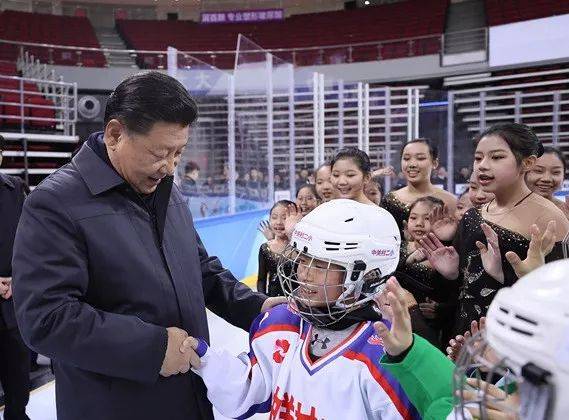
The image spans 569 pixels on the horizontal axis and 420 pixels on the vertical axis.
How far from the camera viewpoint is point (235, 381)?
130 cm

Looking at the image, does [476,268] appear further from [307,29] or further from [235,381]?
[307,29]

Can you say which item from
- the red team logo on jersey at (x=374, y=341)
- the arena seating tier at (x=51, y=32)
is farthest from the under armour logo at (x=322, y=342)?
the arena seating tier at (x=51, y=32)

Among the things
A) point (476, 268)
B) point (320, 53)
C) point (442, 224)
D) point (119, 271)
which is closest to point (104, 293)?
point (119, 271)

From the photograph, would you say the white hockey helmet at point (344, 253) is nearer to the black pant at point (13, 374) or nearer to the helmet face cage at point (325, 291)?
the helmet face cage at point (325, 291)

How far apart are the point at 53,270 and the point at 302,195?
285cm

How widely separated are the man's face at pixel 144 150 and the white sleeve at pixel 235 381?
1.39 feet

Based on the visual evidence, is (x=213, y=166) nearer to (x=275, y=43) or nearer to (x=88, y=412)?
(x=88, y=412)

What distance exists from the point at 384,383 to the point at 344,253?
0.29m

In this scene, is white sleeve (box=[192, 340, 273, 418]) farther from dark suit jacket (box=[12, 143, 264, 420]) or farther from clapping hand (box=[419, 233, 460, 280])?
clapping hand (box=[419, 233, 460, 280])

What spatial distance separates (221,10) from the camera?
58.4ft

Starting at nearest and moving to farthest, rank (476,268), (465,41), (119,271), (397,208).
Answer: (119,271) → (476,268) → (397,208) → (465,41)

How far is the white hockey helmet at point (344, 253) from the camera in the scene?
1236 millimetres

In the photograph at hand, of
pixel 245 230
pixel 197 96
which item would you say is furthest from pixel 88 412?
pixel 245 230

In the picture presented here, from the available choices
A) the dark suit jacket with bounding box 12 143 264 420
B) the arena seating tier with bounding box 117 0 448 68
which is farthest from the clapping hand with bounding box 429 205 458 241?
the arena seating tier with bounding box 117 0 448 68
